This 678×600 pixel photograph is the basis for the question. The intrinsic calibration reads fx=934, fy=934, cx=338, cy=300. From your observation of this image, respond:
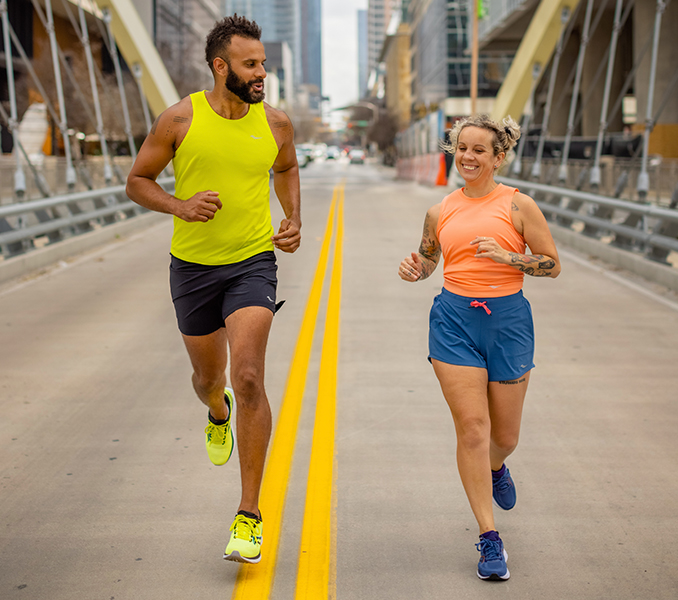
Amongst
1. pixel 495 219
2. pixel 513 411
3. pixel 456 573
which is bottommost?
pixel 456 573

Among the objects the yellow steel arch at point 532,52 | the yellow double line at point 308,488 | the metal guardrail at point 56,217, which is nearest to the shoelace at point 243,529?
the yellow double line at point 308,488

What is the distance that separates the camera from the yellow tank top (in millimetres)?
4094

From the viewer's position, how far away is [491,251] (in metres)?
3.78

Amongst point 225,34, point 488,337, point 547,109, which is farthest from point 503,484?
point 547,109

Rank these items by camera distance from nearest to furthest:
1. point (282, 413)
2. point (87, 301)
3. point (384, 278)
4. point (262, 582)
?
1. point (262, 582)
2. point (282, 413)
3. point (87, 301)
4. point (384, 278)

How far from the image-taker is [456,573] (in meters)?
3.90

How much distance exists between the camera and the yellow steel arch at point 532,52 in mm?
23508

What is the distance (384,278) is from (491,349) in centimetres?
882

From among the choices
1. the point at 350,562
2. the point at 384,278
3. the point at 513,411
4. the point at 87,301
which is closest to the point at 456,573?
the point at 350,562

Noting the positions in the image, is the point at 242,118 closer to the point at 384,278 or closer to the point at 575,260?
the point at 384,278

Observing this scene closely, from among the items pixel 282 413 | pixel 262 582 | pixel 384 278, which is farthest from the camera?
pixel 384 278

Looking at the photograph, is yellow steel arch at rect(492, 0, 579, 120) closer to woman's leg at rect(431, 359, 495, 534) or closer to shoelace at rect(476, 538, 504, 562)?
woman's leg at rect(431, 359, 495, 534)

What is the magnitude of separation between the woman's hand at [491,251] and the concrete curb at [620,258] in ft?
27.5

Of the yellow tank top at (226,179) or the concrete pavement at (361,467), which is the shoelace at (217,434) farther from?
the yellow tank top at (226,179)
